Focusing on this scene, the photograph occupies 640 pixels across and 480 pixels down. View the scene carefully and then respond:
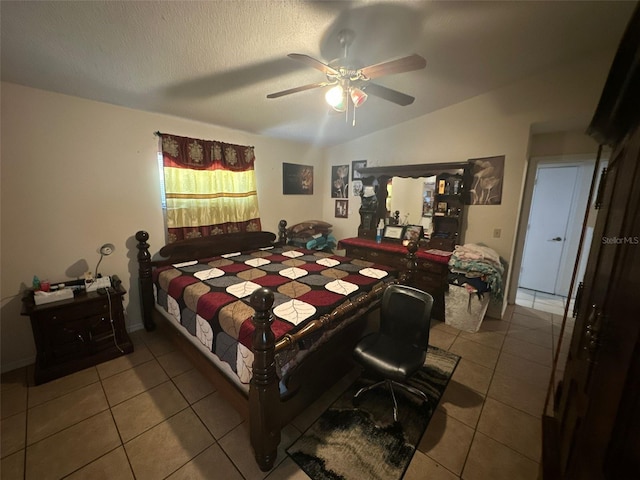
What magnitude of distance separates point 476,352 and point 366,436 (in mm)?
1675

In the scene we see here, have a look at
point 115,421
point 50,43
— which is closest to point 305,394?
point 115,421

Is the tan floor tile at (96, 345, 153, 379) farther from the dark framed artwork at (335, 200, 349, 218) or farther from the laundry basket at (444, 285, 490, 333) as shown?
the dark framed artwork at (335, 200, 349, 218)

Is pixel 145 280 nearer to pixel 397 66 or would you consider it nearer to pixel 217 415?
pixel 217 415

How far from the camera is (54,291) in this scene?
2238 millimetres

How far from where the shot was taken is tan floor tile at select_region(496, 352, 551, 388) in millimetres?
2301

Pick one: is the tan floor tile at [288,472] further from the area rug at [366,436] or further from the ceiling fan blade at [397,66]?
the ceiling fan blade at [397,66]

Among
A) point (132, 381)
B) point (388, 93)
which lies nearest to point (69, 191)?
point (132, 381)

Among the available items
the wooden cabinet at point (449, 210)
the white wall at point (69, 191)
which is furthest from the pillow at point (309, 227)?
the white wall at point (69, 191)

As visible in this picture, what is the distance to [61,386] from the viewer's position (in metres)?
2.12

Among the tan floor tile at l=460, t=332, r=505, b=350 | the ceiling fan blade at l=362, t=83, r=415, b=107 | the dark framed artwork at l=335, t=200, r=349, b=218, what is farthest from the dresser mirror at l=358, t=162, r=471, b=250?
the ceiling fan blade at l=362, t=83, r=415, b=107

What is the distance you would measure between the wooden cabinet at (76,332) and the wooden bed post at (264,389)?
1.95 meters

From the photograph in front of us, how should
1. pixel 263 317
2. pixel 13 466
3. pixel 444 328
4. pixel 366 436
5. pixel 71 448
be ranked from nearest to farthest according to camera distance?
pixel 263 317 < pixel 13 466 < pixel 71 448 < pixel 366 436 < pixel 444 328

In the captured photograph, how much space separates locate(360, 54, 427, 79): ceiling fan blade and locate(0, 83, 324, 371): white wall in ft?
8.11

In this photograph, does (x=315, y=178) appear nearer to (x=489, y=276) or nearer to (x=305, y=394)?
(x=489, y=276)
